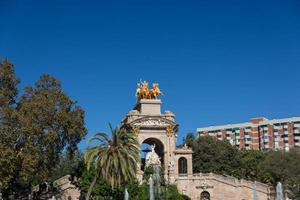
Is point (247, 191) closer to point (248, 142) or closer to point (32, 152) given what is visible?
point (32, 152)

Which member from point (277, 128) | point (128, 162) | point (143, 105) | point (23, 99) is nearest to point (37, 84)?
point (23, 99)

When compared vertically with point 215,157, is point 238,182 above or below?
below

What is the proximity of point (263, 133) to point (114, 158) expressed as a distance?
78.2 m

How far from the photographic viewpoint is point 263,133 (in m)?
124

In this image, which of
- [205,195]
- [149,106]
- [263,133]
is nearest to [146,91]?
[149,106]

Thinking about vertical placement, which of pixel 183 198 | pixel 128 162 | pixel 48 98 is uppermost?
pixel 48 98

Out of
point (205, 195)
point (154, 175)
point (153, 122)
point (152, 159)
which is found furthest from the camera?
point (153, 122)

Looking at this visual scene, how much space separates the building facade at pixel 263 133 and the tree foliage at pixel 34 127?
67.6m

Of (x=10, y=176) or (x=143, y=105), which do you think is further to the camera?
(x=143, y=105)

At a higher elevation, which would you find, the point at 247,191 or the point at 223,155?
the point at 223,155

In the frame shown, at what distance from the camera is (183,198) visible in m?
61.4

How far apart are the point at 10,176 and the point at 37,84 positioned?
1113cm

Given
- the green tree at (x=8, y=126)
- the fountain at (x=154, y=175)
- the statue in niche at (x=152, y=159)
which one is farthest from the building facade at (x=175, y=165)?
the green tree at (x=8, y=126)

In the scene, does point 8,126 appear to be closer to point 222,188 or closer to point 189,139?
point 222,188
